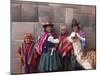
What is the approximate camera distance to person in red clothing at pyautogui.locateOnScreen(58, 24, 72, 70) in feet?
5.62

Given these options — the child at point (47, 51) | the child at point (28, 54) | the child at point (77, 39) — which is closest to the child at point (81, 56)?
the child at point (77, 39)

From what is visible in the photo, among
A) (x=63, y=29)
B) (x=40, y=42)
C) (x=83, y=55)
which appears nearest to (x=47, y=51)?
(x=40, y=42)

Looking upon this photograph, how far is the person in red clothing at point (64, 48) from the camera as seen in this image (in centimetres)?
171

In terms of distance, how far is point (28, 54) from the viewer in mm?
1625

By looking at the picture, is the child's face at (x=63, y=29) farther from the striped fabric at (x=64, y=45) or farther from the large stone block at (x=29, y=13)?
the large stone block at (x=29, y=13)

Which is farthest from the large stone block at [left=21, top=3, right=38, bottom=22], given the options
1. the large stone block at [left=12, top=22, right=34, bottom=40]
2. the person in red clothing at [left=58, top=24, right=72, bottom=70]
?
the person in red clothing at [left=58, top=24, right=72, bottom=70]

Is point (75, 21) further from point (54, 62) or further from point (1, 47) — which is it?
point (1, 47)

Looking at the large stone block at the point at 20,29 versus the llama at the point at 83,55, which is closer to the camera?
the large stone block at the point at 20,29

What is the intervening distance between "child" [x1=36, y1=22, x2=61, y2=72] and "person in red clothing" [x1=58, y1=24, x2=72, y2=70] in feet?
0.14

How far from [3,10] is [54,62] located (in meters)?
0.59

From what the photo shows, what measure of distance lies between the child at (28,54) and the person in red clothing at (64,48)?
24 centimetres

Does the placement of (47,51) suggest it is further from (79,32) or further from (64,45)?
(79,32)

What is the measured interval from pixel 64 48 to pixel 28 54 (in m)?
0.32

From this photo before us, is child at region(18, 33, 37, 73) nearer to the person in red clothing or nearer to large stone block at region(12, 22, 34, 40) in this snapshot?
large stone block at region(12, 22, 34, 40)
